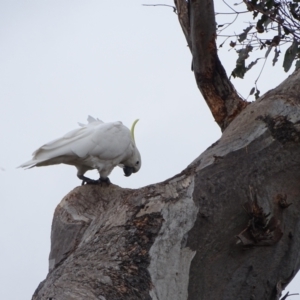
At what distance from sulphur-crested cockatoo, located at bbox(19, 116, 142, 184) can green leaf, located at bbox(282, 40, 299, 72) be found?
2.71 ft

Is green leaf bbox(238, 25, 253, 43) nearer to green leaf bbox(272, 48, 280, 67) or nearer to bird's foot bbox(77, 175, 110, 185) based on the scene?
green leaf bbox(272, 48, 280, 67)

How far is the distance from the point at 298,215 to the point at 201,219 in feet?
1.19

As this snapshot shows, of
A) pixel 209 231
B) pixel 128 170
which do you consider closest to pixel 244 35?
pixel 128 170

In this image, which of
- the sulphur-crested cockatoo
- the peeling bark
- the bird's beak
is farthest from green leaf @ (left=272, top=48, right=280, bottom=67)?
the bird's beak

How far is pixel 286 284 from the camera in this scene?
2143mm

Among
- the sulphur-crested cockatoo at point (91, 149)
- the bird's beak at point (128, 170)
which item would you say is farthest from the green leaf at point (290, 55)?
the bird's beak at point (128, 170)

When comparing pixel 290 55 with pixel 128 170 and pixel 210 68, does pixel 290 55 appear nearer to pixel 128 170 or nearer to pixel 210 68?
pixel 210 68

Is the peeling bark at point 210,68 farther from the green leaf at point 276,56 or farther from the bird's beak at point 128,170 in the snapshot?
the bird's beak at point 128,170

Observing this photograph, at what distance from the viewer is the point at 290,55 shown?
331 centimetres

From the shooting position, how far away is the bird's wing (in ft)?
9.40

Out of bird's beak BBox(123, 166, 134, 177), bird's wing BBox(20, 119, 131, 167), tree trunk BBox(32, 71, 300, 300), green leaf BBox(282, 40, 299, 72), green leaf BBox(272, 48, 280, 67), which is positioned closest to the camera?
tree trunk BBox(32, 71, 300, 300)

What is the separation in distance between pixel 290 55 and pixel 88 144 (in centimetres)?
110

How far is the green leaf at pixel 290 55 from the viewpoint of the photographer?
3.29 m

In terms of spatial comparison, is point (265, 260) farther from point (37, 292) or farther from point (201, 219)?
point (37, 292)
